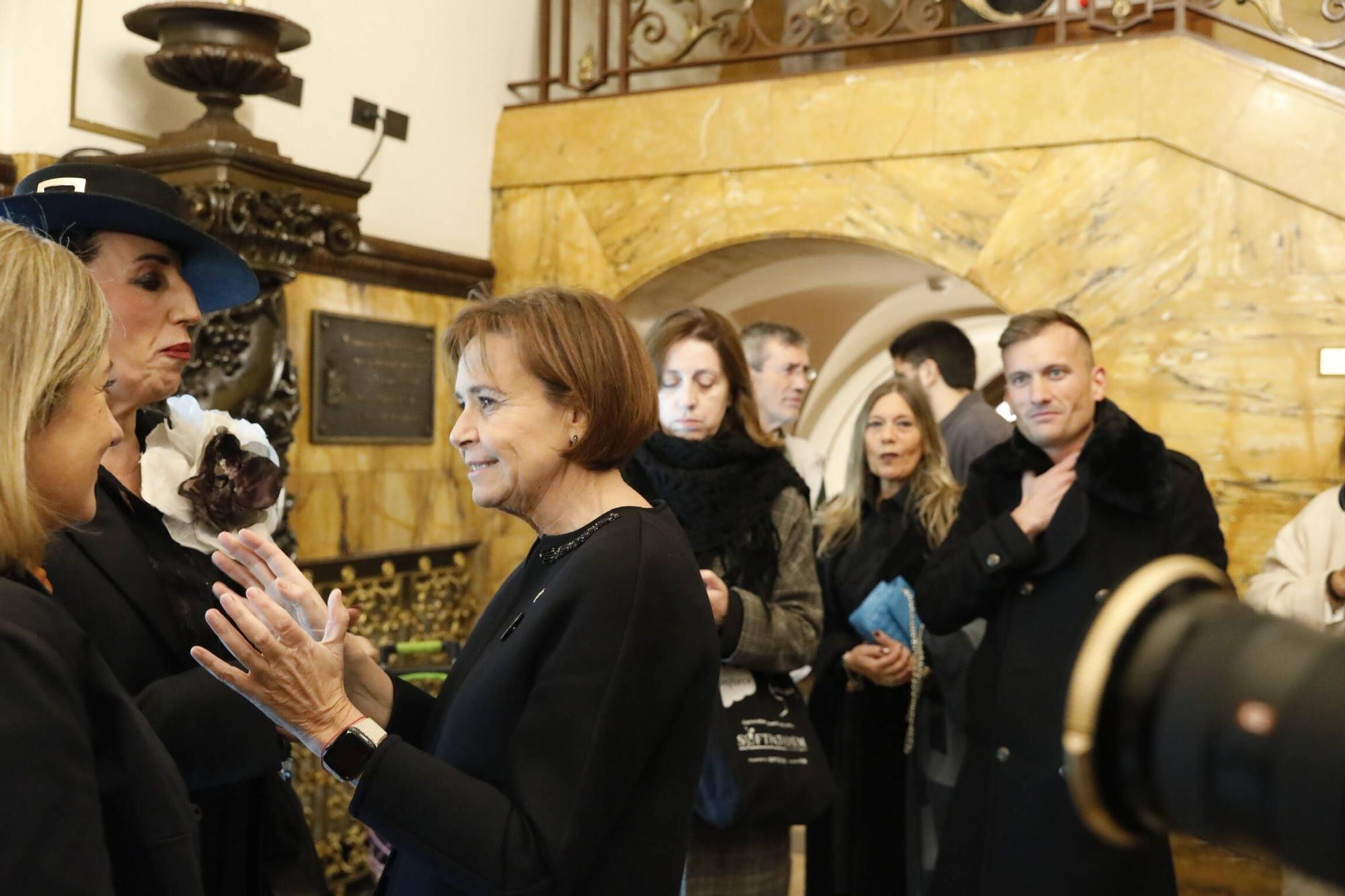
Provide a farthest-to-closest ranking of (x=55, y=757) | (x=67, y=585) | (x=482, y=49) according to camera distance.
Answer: (x=482, y=49) < (x=67, y=585) < (x=55, y=757)

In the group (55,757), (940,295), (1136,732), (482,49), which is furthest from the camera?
(940,295)

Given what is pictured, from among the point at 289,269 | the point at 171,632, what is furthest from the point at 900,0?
the point at 171,632

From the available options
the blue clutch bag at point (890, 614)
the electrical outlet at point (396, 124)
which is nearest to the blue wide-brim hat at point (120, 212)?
the blue clutch bag at point (890, 614)

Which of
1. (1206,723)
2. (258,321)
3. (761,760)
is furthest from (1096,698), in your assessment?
(258,321)

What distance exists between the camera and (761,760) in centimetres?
304

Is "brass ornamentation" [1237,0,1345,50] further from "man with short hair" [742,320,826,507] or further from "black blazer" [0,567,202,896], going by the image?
Result: "black blazer" [0,567,202,896]

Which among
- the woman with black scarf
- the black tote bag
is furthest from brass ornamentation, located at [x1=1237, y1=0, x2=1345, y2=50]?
the black tote bag

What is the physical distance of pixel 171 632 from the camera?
6.81 feet

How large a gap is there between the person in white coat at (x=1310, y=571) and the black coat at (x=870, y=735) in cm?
101

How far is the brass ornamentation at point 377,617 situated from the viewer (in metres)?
5.48

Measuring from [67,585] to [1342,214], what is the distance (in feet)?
15.3

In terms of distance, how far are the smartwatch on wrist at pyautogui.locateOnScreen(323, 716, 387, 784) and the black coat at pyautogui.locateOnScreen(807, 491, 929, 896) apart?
2.66m

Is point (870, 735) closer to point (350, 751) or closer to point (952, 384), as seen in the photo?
point (952, 384)

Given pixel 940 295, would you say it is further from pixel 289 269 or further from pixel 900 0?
pixel 289 269
